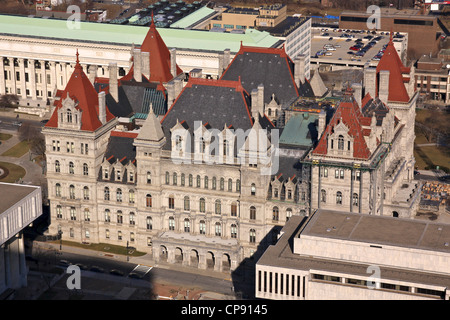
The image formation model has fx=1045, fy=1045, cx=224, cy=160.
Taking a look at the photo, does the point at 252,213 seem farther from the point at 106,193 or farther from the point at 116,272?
the point at 106,193

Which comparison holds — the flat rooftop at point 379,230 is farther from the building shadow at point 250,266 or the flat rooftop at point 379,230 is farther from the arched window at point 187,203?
the arched window at point 187,203

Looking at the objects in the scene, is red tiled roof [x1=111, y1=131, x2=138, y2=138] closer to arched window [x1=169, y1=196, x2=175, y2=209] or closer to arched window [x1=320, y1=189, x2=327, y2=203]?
arched window [x1=169, y1=196, x2=175, y2=209]

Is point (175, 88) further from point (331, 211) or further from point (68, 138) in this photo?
point (331, 211)

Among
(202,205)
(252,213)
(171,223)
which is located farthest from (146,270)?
(252,213)

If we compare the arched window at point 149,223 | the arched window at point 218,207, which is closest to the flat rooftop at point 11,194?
the arched window at point 149,223

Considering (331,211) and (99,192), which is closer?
(331,211)
